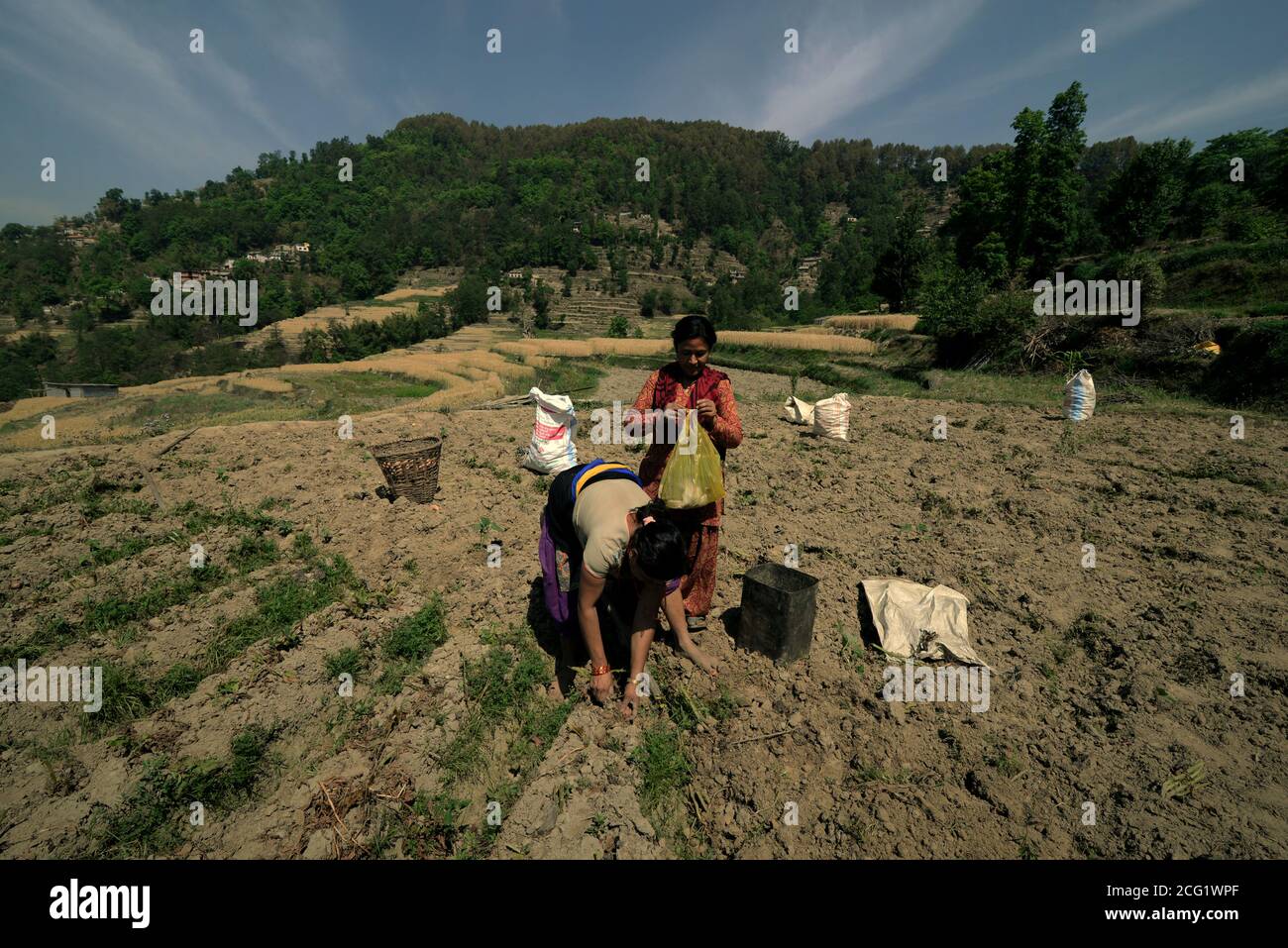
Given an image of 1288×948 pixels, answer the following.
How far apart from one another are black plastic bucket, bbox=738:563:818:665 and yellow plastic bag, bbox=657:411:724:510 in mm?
926

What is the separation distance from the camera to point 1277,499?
18.9ft

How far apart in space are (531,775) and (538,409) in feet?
16.9

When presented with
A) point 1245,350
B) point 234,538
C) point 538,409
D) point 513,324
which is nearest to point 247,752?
point 234,538

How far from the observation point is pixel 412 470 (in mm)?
6004

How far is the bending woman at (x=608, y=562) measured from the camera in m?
2.45

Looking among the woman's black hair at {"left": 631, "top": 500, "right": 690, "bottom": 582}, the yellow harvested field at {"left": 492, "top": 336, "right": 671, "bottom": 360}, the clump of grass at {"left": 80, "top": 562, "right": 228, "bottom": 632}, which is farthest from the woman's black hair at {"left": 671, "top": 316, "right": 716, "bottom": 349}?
the yellow harvested field at {"left": 492, "top": 336, "right": 671, "bottom": 360}

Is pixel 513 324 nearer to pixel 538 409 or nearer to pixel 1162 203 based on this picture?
pixel 1162 203

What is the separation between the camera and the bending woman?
2.45 m

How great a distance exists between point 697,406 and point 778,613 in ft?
4.75

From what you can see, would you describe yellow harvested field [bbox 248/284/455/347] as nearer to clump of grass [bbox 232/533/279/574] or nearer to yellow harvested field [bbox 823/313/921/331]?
yellow harvested field [bbox 823/313/921/331]

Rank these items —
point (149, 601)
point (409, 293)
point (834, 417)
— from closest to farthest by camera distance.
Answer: point (149, 601), point (834, 417), point (409, 293)
